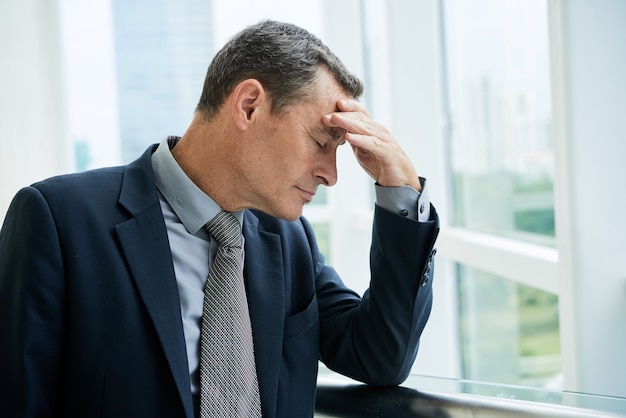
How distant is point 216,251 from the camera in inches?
66.7

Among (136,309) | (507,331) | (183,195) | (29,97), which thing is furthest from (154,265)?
(29,97)

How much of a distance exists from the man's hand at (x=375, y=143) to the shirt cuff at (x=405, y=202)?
0.07 ft

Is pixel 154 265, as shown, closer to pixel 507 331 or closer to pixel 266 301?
pixel 266 301

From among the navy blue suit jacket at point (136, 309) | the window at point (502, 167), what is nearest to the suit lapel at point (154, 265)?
the navy blue suit jacket at point (136, 309)

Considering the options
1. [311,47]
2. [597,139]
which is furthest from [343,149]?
[311,47]

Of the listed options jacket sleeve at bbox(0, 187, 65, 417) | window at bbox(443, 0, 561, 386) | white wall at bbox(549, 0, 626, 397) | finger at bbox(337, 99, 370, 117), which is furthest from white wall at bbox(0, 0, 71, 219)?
white wall at bbox(549, 0, 626, 397)

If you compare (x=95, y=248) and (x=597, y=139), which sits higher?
(x=597, y=139)

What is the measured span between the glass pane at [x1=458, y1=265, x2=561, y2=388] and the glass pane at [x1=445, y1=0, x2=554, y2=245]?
31cm

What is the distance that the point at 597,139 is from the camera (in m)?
2.17

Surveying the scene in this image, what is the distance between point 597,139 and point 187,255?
131cm

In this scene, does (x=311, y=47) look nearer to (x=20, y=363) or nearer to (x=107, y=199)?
(x=107, y=199)

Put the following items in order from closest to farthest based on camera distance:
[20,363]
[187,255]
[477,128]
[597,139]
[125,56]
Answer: [20,363], [187,255], [597,139], [477,128], [125,56]

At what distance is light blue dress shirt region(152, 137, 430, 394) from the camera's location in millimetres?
1650

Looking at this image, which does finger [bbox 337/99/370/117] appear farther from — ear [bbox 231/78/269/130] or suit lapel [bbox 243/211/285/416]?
suit lapel [bbox 243/211/285/416]
